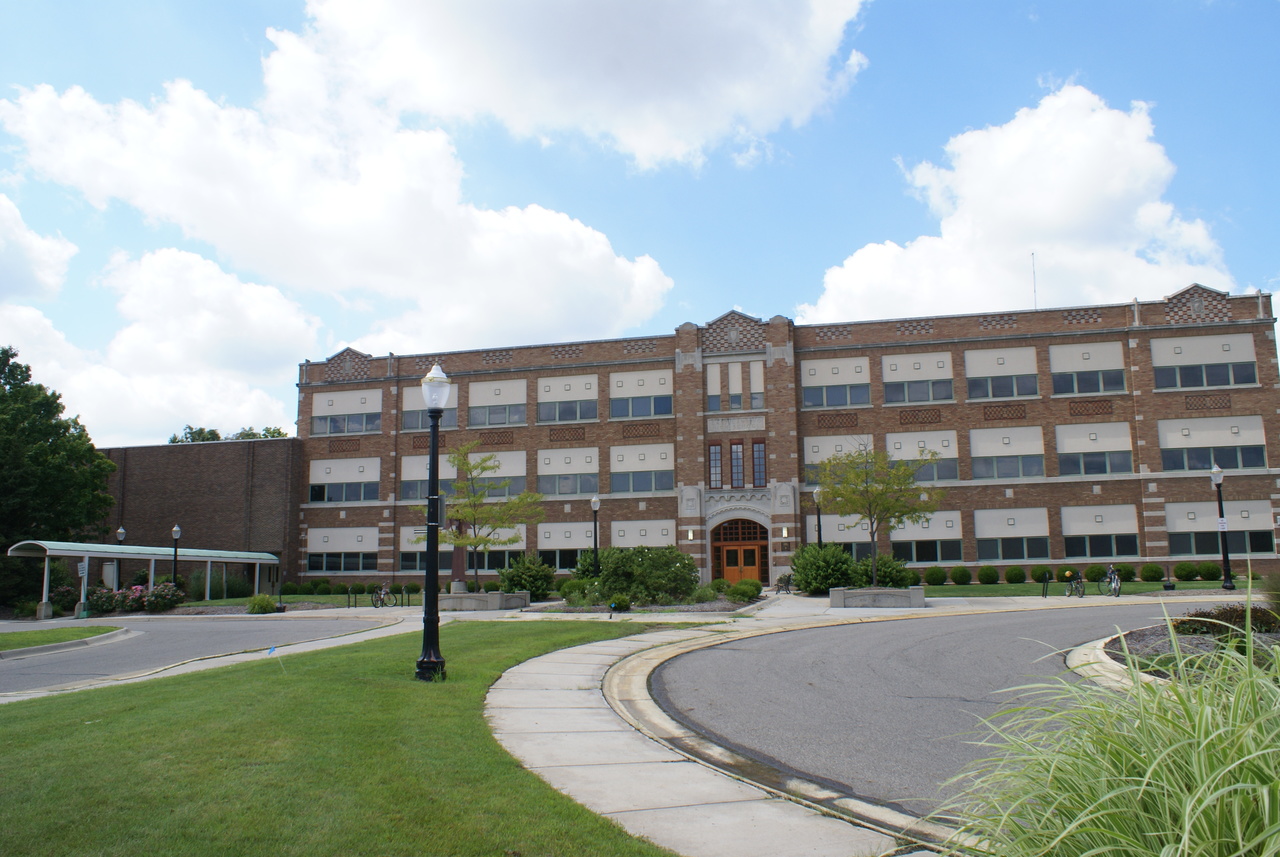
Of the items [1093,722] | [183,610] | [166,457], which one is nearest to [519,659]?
[1093,722]

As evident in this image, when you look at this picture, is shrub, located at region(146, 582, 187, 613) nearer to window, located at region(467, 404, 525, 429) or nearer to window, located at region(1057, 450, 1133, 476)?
window, located at region(467, 404, 525, 429)

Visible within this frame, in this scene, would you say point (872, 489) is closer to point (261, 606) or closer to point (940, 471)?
point (940, 471)

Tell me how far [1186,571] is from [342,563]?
42.4 metres

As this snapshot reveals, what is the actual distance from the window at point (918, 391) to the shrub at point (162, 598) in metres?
33.8

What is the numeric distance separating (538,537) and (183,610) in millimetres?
17597

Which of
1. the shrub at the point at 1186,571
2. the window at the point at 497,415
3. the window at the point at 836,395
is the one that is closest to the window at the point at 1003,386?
the window at the point at 836,395

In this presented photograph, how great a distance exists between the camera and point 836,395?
1759 inches

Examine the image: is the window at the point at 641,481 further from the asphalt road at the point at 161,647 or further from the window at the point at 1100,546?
the asphalt road at the point at 161,647

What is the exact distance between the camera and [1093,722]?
367cm

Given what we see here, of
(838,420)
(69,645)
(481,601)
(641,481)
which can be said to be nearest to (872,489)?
(838,420)

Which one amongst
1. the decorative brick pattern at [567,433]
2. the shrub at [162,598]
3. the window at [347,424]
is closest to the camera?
the shrub at [162,598]

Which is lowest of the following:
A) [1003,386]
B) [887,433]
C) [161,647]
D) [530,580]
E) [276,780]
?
[161,647]

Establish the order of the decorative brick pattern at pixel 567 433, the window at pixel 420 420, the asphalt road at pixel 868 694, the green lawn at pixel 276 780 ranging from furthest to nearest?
the window at pixel 420 420 → the decorative brick pattern at pixel 567 433 → the asphalt road at pixel 868 694 → the green lawn at pixel 276 780

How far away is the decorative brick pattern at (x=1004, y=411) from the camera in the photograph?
141 ft
